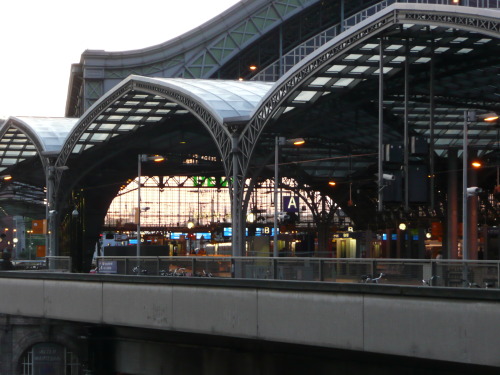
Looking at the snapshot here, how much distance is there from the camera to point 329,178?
80.9 metres

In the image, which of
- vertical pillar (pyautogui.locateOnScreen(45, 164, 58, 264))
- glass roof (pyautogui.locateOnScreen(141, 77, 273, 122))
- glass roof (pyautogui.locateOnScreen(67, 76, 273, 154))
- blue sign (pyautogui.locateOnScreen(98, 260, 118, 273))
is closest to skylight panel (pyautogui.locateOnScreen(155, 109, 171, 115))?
glass roof (pyautogui.locateOnScreen(67, 76, 273, 154))

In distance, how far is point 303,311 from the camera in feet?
76.5

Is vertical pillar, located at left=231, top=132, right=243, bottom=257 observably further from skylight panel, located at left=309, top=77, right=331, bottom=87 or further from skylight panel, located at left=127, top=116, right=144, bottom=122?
skylight panel, located at left=127, top=116, right=144, bottom=122

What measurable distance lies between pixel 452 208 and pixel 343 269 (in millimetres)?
40195

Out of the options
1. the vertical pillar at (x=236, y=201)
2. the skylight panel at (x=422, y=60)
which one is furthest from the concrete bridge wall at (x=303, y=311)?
the skylight panel at (x=422, y=60)

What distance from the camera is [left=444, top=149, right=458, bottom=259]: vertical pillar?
207 ft

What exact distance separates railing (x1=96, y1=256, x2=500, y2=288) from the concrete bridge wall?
1.60 meters

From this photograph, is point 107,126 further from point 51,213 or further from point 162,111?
point 51,213

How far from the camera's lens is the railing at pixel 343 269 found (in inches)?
855

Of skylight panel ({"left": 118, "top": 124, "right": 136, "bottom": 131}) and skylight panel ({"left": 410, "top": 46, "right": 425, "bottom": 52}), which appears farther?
skylight panel ({"left": 118, "top": 124, "right": 136, "bottom": 131})

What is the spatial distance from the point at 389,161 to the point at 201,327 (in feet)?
31.6

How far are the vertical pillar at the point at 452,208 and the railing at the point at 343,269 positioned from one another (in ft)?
107

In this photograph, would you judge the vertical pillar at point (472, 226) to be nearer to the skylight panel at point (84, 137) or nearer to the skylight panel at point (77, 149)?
the skylight panel at point (84, 137)

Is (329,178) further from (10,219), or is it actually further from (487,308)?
(10,219)
